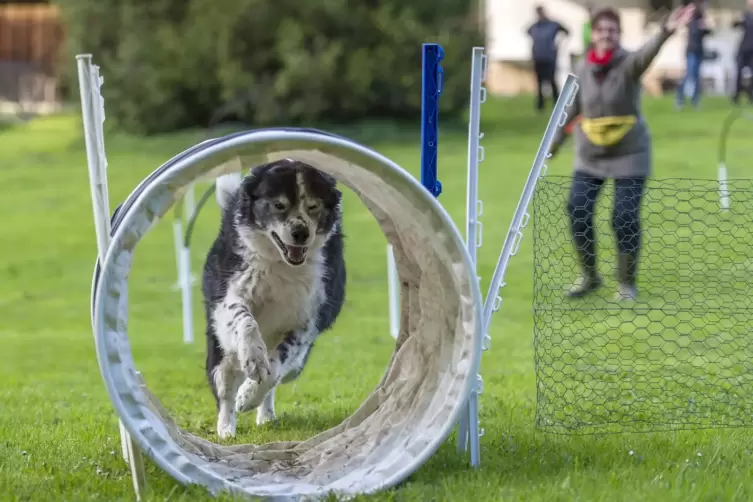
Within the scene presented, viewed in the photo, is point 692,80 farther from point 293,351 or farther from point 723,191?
point 293,351

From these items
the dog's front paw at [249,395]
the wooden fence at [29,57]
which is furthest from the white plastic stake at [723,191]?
the wooden fence at [29,57]

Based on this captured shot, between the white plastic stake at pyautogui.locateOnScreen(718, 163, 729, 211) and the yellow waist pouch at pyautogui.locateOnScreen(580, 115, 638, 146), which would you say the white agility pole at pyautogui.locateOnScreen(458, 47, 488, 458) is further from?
the yellow waist pouch at pyautogui.locateOnScreen(580, 115, 638, 146)

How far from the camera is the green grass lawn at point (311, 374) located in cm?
440

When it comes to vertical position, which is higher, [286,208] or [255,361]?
[286,208]

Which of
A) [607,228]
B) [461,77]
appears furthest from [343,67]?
[607,228]

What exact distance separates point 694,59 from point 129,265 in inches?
984

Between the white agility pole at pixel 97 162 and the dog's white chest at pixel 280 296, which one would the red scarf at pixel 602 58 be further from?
the white agility pole at pixel 97 162

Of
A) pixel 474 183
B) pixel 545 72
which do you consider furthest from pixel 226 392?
pixel 545 72

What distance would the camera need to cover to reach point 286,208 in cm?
532

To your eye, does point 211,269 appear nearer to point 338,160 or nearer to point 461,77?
point 338,160

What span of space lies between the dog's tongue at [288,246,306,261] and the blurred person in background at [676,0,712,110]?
22268 mm

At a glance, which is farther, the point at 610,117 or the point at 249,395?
the point at 610,117

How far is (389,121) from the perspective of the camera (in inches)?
1051

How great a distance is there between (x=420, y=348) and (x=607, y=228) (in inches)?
278
